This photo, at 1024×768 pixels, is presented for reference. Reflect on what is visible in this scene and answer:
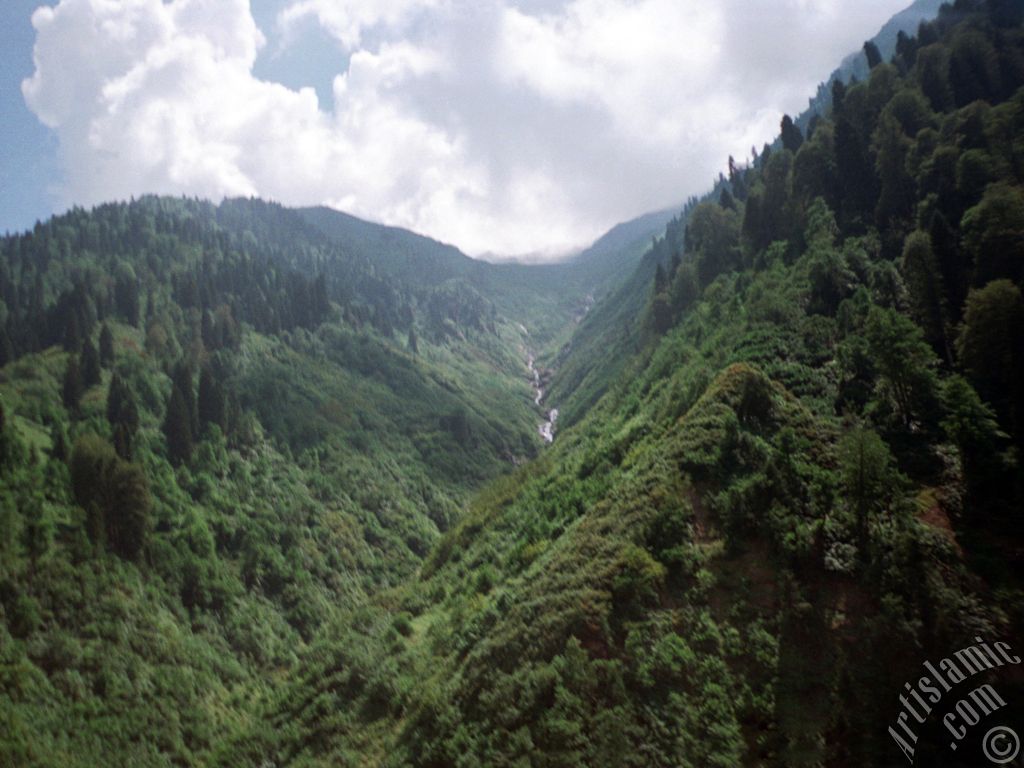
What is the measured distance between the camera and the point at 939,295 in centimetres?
5825

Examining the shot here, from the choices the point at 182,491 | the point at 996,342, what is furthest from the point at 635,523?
the point at 182,491

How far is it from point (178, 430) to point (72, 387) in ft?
59.0

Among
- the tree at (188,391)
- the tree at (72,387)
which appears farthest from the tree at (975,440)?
the tree at (72,387)

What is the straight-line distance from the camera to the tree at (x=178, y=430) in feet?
301

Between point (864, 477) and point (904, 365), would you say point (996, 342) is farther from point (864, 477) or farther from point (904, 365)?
point (864, 477)

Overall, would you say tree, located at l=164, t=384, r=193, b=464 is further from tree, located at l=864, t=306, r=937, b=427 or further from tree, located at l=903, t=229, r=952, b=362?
tree, located at l=903, t=229, r=952, b=362

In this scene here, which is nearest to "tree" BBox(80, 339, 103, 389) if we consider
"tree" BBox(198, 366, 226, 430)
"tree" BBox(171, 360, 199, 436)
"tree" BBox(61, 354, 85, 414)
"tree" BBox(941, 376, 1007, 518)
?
"tree" BBox(61, 354, 85, 414)

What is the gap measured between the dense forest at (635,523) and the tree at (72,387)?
557mm

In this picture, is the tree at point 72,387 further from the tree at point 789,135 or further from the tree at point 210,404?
the tree at point 789,135

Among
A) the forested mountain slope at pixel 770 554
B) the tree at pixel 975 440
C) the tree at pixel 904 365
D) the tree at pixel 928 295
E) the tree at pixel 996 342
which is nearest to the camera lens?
the forested mountain slope at pixel 770 554

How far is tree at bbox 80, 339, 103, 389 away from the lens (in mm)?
96000

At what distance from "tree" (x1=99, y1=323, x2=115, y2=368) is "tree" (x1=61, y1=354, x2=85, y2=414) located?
11.7 metres

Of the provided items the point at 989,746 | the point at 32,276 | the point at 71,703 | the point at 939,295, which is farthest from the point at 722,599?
the point at 32,276

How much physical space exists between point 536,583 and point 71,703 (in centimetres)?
4630
